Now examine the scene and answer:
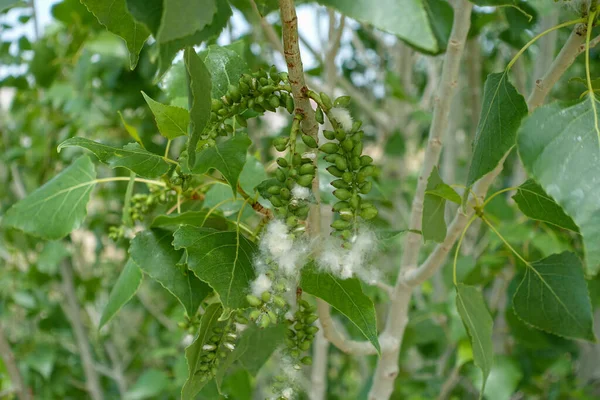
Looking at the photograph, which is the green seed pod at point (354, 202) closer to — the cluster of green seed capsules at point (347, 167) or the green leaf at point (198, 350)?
the cluster of green seed capsules at point (347, 167)

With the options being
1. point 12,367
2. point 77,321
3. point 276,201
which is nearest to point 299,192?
point 276,201

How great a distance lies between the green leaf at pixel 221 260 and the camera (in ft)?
1.40

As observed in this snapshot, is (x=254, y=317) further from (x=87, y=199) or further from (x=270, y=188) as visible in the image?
(x=87, y=199)

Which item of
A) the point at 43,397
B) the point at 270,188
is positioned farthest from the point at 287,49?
the point at 43,397

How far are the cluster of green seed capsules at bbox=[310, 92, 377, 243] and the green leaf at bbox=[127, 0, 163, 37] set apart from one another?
15 centimetres

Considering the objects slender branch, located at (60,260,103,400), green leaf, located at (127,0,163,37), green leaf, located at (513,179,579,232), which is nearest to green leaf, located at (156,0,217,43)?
green leaf, located at (127,0,163,37)

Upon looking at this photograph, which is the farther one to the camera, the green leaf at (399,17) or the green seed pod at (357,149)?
the green seed pod at (357,149)

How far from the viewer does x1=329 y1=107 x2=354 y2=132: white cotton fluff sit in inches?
16.2

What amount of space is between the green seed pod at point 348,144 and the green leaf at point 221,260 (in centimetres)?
12

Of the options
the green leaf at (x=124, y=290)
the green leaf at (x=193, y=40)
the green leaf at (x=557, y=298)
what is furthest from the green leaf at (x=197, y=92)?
the green leaf at (x=557, y=298)

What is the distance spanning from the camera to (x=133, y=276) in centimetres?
56

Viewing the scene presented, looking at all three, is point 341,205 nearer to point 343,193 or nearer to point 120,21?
point 343,193

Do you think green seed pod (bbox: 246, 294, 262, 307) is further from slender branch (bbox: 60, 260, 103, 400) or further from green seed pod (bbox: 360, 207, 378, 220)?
slender branch (bbox: 60, 260, 103, 400)

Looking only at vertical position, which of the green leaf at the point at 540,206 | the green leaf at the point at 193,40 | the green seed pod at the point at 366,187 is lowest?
the green leaf at the point at 540,206
